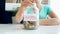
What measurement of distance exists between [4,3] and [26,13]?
54 cm

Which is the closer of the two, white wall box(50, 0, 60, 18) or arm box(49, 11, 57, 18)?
arm box(49, 11, 57, 18)

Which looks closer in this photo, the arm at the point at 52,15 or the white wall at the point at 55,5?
the arm at the point at 52,15

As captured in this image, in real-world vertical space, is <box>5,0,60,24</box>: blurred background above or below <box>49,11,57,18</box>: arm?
above

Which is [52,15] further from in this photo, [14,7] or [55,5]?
[14,7]

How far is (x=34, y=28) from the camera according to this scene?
909 millimetres

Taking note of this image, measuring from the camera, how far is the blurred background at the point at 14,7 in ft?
4.43

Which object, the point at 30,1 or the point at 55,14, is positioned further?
the point at 55,14

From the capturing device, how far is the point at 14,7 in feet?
4.45

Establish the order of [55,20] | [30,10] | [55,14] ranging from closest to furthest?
[30,10] < [55,20] < [55,14]

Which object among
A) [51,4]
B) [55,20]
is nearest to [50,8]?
[51,4]

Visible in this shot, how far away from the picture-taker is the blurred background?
1.35 meters

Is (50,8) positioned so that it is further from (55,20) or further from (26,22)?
(26,22)

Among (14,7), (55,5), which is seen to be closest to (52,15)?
(55,5)

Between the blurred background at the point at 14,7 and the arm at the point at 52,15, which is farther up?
the blurred background at the point at 14,7
